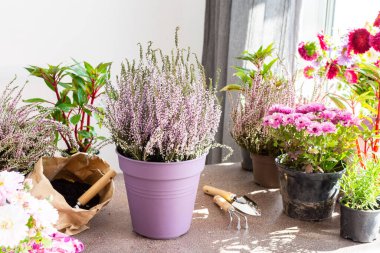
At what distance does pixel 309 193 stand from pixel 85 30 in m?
2.03

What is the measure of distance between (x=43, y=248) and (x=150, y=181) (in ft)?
0.95

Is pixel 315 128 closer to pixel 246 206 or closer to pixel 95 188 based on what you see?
pixel 246 206

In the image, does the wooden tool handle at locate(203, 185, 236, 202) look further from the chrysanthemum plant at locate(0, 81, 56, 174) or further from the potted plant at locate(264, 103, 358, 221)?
the chrysanthemum plant at locate(0, 81, 56, 174)

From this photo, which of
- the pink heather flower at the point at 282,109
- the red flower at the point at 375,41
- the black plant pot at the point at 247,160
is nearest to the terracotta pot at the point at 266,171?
the black plant pot at the point at 247,160

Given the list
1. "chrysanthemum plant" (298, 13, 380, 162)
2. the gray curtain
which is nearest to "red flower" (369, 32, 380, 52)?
"chrysanthemum plant" (298, 13, 380, 162)

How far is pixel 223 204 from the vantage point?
4.01 feet

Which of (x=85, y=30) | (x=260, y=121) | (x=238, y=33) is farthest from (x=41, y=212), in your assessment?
(x=85, y=30)

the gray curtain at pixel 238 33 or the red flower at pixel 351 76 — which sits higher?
the gray curtain at pixel 238 33

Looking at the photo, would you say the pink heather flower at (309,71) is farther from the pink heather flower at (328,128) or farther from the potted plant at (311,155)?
the pink heather flower at (328,128)

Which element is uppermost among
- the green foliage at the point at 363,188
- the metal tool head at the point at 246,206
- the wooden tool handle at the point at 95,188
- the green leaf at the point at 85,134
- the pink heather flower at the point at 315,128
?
the pink heather flower at the point at 315,128

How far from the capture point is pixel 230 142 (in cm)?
229

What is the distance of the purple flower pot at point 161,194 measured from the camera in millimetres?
1017

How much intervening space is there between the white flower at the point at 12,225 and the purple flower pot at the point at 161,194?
369 mm

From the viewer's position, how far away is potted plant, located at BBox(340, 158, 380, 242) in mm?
1069
